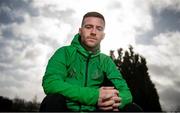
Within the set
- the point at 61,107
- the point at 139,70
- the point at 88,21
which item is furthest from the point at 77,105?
the point at 139,70

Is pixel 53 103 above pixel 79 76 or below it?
below

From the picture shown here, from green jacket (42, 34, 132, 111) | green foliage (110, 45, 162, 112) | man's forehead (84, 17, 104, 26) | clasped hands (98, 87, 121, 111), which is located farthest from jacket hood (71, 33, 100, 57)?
green foliage (110, 45, 162, 112)

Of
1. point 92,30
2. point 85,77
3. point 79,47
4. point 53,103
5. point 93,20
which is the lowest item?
point 53,103

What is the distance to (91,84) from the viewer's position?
368 centimetres

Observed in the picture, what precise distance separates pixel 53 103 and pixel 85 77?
809mm

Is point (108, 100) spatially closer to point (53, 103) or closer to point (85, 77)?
point (85, 77)

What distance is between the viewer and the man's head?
3818 millimetres

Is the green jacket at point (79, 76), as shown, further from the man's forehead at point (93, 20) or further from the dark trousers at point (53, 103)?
the man's forehead at point (93, 20)

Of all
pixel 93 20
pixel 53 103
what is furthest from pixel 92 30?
pixel 53 103

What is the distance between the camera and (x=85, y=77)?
360 cm

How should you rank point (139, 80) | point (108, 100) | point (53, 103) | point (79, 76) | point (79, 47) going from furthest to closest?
point (139, 80) < point (79, 47) < point (79, 76) < point (108, 100) < point (53, 103)

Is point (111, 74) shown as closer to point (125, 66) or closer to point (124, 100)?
point (124, 100)

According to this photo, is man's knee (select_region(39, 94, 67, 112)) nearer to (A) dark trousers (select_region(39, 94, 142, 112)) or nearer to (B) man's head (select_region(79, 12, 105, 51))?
(A) dark trousers (select_region(39, 94, 142, 112))

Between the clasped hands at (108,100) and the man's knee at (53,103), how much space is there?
1.55 ft
